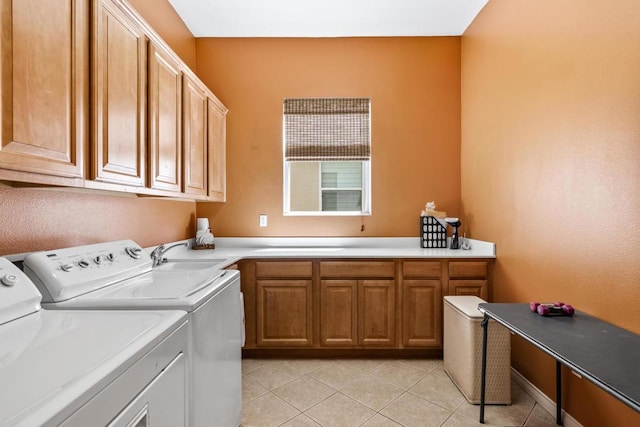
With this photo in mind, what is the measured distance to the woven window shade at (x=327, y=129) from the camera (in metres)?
3.20

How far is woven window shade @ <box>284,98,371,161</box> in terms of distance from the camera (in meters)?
3.20

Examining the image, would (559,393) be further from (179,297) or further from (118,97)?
(118,97)

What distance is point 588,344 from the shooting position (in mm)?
1258

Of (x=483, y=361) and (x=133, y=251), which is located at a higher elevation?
(x=133, y=251)

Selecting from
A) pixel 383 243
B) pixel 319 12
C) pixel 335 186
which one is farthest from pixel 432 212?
pixel 319 12

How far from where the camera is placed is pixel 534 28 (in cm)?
209

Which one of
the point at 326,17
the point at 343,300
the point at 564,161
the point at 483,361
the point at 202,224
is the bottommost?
the point at 483,361

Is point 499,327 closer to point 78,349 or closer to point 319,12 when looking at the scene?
point 78,349

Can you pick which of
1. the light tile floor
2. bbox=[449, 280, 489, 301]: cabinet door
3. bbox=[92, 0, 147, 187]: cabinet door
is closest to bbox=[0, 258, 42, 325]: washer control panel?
bbox=[92, 0, 147, 187]: cabinet door

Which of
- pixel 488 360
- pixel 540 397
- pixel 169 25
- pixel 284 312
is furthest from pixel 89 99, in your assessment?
pixel 540 397

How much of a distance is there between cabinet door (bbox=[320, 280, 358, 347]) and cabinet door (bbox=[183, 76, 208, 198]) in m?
1.28

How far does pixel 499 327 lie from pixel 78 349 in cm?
220

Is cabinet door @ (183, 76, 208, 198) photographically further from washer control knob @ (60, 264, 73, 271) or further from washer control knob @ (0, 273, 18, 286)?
washer control knob @ (0, 273, 18, 286)

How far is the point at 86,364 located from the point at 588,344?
169 cm
